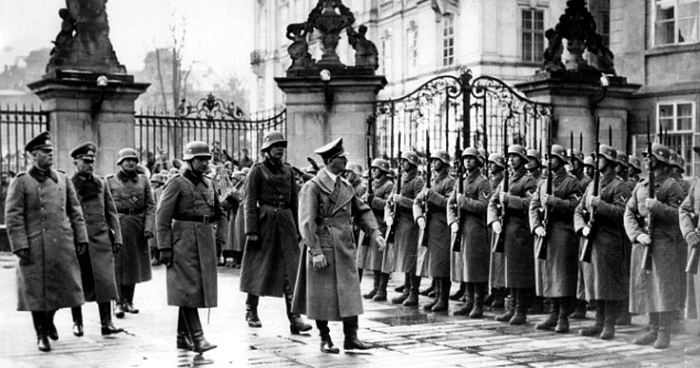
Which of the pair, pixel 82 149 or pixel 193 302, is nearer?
pixel 193 302

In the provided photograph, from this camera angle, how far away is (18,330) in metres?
11.0

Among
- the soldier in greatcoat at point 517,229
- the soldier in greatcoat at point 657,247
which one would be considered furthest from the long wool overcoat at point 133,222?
the soldier in greatcoat at point 657,247

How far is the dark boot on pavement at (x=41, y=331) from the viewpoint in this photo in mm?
9609

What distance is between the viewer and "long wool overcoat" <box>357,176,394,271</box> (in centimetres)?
1373

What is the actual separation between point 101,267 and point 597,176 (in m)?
5.71

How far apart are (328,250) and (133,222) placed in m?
3.58

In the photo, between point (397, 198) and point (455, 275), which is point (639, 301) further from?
point (397, 198)

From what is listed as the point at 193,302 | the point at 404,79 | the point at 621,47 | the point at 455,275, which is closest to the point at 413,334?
the point at 455,275

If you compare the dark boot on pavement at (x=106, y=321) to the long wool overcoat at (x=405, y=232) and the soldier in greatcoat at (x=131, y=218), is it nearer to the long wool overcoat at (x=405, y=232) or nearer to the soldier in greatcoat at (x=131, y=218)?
the soldier in greatcoat at (x=131, y=218)

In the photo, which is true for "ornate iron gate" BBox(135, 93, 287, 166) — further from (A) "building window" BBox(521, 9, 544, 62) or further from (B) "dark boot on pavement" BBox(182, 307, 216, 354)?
(A) "building window" BBox(521, 9, 544, 62)

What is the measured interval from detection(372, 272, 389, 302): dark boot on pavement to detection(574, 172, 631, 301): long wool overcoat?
3.62 metres

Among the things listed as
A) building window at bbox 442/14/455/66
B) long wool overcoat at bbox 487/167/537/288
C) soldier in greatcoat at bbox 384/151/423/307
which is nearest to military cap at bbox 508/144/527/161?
long wool overcoat at bbox 487/167/537/288

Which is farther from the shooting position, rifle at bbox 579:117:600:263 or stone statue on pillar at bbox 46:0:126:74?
stone statue on pillar at bbox 46:0:126:74

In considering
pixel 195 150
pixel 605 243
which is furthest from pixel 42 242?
pixel 605 243
